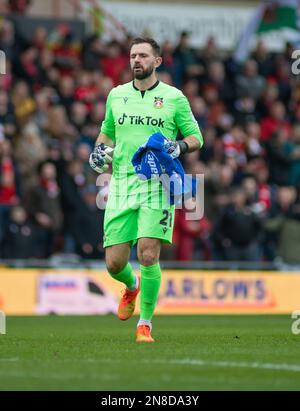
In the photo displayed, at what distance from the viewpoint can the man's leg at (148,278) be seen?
11.2 metres

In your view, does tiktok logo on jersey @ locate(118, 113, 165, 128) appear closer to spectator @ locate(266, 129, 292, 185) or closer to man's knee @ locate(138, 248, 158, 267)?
man's knee @ locate(138, 248, 158, 267)

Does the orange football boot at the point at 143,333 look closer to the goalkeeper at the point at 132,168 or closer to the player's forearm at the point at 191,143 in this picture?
the goalkeeper at the point at 132,168

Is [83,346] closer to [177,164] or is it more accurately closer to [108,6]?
[177,164]

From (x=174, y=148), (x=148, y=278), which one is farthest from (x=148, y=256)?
(x=174, y=148)

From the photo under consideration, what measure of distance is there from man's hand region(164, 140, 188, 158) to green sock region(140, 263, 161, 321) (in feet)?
3.51

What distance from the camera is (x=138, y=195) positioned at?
1136 cm

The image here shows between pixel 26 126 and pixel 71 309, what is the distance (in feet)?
11.2

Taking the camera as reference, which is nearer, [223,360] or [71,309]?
[223,360]

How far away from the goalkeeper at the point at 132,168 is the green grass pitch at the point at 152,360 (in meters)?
0.78
